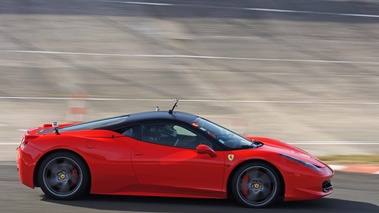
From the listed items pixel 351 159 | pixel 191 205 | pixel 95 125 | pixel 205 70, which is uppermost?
pixel 205 70

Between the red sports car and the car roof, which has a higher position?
the car roof

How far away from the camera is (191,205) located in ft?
23.7

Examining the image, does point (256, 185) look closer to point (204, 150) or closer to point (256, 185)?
point (256, 185)

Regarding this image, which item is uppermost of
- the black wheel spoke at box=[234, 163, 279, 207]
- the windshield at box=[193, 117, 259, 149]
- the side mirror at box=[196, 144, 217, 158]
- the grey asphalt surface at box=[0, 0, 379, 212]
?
the grey asphalt surface at box=[0, 0, 379, 212]

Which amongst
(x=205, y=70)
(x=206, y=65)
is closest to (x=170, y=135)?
(x=205, y=70)

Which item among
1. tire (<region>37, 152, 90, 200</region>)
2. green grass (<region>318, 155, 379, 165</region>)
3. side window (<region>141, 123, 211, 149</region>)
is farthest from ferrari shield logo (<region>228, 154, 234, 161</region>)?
green grass (<region>318, 155, 379, 165</region>)

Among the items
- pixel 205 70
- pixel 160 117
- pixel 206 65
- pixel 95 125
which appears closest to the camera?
pixel 160 117

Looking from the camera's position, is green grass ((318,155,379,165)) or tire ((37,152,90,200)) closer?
tire ((37,152,90,200))

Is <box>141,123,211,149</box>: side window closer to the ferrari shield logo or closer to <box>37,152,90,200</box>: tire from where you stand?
the ferrari shield logo

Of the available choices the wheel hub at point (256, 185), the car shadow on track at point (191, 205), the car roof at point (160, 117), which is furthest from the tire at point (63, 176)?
the wheel hub at point (256, 185)

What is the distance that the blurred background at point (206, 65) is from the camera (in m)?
14.4

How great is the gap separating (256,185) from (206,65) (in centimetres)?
1249

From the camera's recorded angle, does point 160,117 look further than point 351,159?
No

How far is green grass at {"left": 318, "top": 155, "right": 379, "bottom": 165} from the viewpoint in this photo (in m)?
10.4
